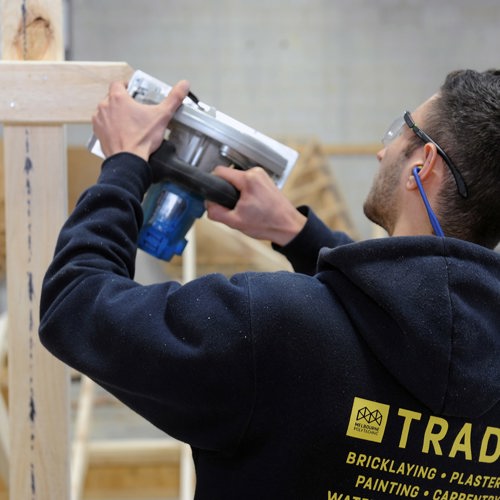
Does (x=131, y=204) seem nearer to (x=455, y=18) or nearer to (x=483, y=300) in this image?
(x=483, y=300)

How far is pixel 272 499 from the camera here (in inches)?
36.2

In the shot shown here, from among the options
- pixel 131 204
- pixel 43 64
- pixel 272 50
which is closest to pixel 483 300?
pixel 131 204

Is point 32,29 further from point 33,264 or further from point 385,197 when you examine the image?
point 385,197

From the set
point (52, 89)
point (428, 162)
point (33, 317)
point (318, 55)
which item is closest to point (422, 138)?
point (428, 162)

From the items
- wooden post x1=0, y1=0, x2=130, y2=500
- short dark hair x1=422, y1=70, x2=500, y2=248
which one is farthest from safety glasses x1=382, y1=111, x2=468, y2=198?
wooden post x1=0, y1=0, x2=130, y2=500

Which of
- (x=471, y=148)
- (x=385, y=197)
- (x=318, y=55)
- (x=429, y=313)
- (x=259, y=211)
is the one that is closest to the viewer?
(x=429, y=313)

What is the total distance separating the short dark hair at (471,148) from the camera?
1020 millimetres

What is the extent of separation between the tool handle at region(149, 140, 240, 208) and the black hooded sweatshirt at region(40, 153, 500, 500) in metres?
0.23

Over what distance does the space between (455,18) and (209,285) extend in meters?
5.38

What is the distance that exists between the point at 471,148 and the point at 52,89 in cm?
69

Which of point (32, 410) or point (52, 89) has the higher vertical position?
point (52, 89)

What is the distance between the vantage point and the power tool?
3.76 ft

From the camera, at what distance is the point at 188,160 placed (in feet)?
3.93

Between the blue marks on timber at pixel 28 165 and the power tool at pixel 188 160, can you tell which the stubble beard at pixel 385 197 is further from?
the blue marks on timber at pixel 28 165
